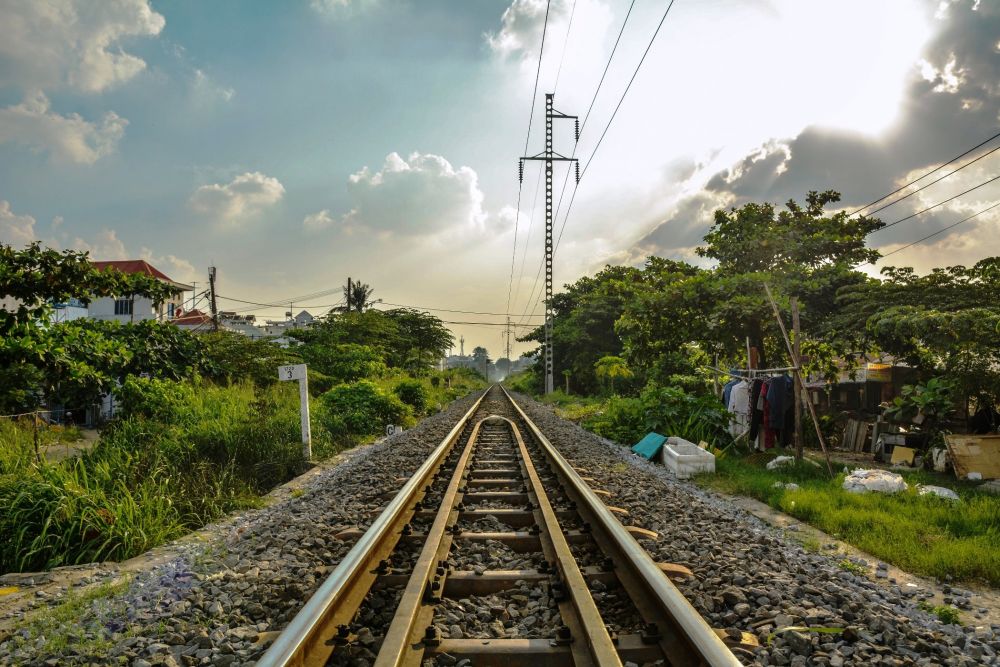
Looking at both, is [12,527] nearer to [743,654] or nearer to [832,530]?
[743,654]

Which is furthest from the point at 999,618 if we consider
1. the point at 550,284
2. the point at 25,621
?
the point at 550,284

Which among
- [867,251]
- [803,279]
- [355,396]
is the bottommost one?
[355,396]

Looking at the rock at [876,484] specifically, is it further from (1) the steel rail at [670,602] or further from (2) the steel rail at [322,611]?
(2) the steel rail at [322,611]

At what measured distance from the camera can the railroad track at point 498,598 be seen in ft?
8.25

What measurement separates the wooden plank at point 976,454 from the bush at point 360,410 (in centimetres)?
1009

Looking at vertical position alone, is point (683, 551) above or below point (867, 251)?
below

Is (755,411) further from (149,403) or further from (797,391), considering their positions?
(149,403)

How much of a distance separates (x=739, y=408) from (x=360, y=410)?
8.11 m

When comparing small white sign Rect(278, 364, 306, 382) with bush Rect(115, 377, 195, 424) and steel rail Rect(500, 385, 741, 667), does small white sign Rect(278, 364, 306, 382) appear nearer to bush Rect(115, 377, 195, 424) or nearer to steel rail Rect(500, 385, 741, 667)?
bush Rect(115, 377, 195, 424)

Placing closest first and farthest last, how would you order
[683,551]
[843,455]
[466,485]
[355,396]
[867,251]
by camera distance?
[683,551] → [466,485] → [843,455] → [355,396] → [867,251]

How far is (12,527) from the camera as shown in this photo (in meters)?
4.53

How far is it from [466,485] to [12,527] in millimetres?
3969

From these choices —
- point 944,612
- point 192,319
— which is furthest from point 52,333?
point 192,319

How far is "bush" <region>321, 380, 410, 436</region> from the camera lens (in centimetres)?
1245
